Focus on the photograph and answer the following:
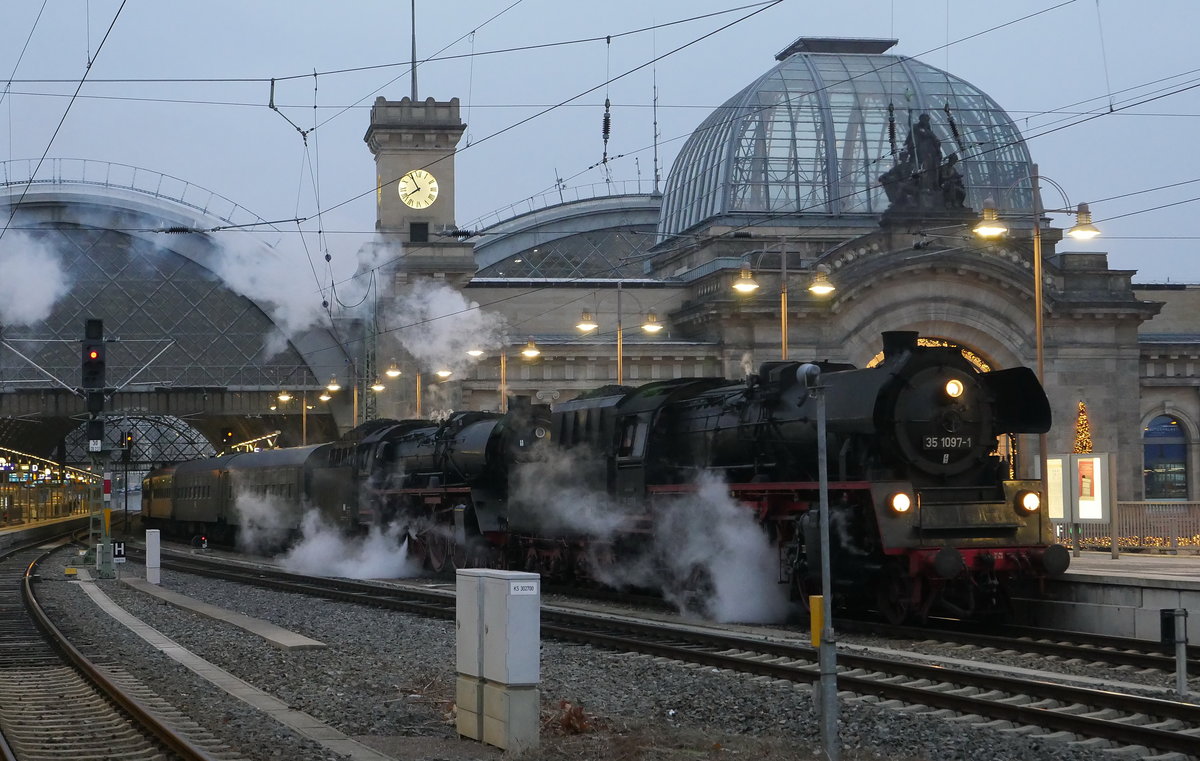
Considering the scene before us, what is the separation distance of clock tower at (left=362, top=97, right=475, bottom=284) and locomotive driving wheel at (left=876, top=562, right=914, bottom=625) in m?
57.3

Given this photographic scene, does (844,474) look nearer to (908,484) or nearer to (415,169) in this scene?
(908,484)

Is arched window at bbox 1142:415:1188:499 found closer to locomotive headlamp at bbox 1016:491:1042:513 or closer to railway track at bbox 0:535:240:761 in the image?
locomotive headlamp at bbox 1016:491:1042:513

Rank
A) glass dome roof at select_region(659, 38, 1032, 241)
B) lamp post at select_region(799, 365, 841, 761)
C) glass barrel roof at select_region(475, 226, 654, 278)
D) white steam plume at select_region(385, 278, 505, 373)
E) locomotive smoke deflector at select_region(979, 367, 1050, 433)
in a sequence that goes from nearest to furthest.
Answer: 1. lamp post at select_region(799, 365, 841, 761)
2. locomotive smoke deflector at select_region(979, 367, 1050, 433)
3. white steam plume at select_region(385, 278, 505, 373)
4. glass dome roof at select_region(659, 38, 1032, 241)
5. glass barrel roof at select_region(475, 226, 654, 278)

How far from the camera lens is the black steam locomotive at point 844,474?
2172cm

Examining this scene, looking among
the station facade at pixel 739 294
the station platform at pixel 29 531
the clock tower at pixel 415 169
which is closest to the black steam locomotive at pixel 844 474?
the station facade at pixel 739 294

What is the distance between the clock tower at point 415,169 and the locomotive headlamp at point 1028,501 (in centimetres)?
5814

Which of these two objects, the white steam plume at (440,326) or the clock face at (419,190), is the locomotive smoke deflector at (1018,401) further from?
the clock face at (419,190)

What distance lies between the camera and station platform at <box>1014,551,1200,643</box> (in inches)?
811

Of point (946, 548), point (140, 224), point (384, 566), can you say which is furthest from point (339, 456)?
point (140, 224)

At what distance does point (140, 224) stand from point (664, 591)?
75309 millimetres

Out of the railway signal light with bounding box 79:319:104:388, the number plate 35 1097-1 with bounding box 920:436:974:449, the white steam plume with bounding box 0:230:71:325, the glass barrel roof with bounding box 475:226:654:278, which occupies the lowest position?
the number plate 35 1097-1 with bounding box 920:436:974:449

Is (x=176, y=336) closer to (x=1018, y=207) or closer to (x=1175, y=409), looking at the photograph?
(x=1018, y=207)

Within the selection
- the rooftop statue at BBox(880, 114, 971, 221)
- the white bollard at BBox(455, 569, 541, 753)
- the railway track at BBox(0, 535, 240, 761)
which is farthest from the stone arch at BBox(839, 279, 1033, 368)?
the white bollard at BBox(455, 569, 541, 753)

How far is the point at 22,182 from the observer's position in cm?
9294
